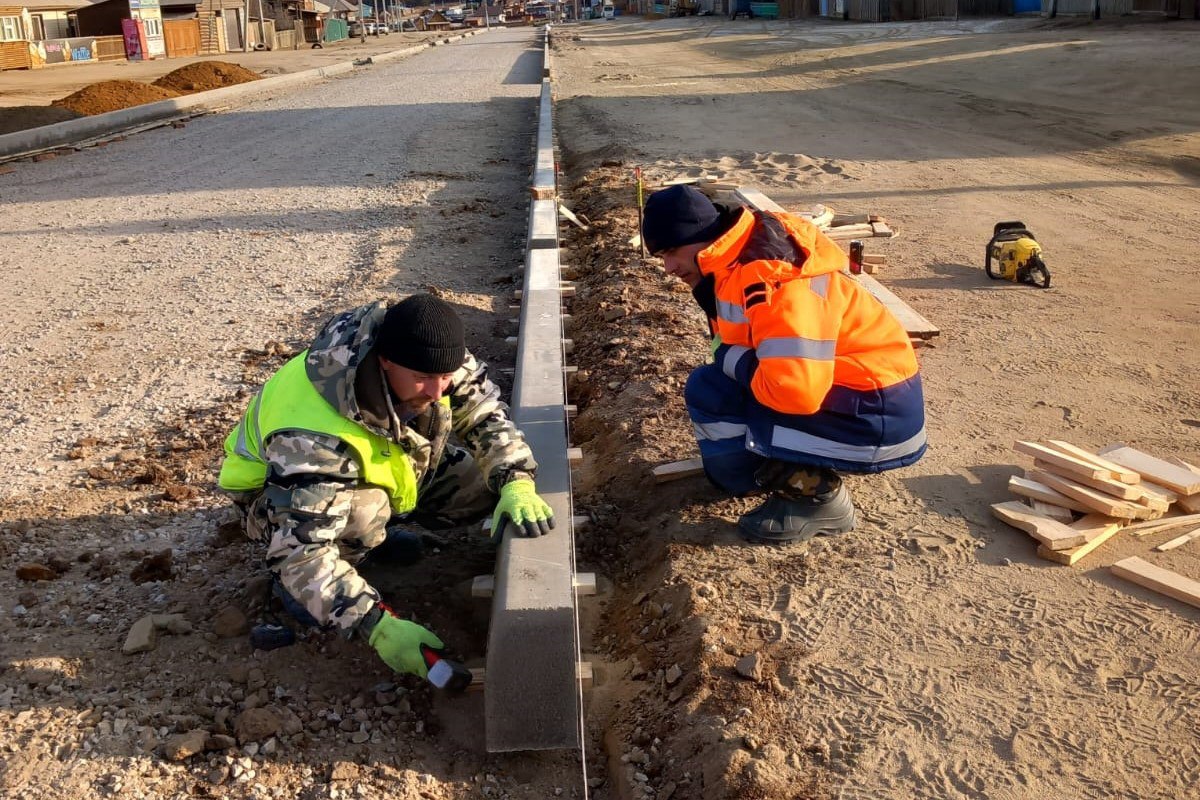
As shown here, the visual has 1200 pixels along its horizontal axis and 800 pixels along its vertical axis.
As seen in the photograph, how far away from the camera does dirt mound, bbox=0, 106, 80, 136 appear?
1783 cm

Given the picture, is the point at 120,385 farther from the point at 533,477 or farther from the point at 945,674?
the point at 945,674

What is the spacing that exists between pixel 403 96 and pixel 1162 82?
1420cm

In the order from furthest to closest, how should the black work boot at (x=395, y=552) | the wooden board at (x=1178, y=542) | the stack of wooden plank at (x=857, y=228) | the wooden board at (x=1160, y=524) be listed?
the stack of wooden plank at (x=857, y=228)
the black work boot at (x=395, y=552)
the wooden board at (x=1160, y=524)
the wooden board at (x=1178, y=542)

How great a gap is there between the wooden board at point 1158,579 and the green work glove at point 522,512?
6.27ft

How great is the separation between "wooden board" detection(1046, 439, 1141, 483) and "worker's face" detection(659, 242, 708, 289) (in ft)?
5.30

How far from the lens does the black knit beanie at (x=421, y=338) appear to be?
121 inches

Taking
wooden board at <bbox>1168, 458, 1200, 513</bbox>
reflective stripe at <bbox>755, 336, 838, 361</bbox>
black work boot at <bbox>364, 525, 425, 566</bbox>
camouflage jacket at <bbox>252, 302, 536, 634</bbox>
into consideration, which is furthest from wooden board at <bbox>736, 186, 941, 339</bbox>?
camouflage jacket at <bbox>252, 302, 536, 634</bbox>

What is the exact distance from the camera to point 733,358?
3.78 metres

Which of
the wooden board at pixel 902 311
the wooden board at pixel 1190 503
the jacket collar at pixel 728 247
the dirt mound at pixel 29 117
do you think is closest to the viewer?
the jacket collar at pixel 728 247

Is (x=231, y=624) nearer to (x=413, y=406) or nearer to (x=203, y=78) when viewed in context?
(x=413, y=406)

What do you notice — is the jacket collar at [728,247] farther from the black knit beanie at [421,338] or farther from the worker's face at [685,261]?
the black knit beanie at [421,338]

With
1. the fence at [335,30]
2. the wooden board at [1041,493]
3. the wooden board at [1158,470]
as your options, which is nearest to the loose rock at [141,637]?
the wooden board at [1041,493]

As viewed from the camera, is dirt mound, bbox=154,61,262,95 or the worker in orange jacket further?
dirt mound, bbox=154,61,262,95

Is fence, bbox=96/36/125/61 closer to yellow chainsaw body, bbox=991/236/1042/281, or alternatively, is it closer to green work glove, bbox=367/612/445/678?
yellow chainsaw body, bbox=991/236/1042/281
